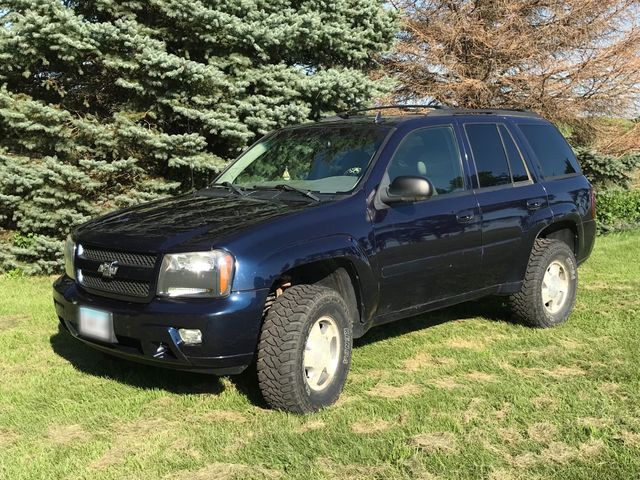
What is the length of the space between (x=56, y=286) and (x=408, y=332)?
9.58ft

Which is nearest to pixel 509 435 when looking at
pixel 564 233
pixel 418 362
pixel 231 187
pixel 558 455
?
pixel 558 455

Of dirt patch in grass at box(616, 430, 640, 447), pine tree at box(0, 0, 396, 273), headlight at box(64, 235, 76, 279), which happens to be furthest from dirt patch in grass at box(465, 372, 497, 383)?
pine tree at box(0, 0, 396, 273)

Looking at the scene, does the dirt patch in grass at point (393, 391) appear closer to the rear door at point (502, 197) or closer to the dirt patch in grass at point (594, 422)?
the dirt patch in grass at point (594, 422)

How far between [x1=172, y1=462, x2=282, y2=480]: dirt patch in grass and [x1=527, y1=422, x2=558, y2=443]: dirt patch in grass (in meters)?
1.39

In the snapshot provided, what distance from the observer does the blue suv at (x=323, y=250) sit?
3.60 metres

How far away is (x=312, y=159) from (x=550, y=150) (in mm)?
2489

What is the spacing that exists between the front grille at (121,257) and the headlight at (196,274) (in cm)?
13

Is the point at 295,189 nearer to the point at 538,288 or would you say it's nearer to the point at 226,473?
the point at 226,473

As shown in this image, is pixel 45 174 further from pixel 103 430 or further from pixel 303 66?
pixel 103 430

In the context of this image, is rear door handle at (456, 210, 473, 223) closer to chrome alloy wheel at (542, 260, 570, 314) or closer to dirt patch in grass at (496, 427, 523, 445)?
chrome alloy wheel at (542, 260, 570, 314)

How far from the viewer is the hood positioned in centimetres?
367

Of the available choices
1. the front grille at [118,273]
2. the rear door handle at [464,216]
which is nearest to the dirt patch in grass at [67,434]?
the front grille at [118,273]

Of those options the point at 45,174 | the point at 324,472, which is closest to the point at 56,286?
the point at 324,472

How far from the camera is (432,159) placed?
16.0 ft
